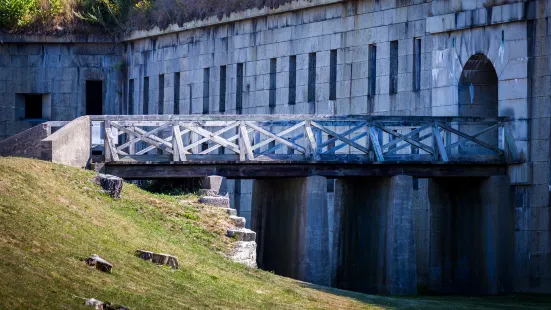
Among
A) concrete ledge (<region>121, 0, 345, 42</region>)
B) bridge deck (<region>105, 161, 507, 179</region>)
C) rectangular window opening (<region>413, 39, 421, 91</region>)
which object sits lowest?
bridge deck (<region>105, 161, 507, 179</region>)

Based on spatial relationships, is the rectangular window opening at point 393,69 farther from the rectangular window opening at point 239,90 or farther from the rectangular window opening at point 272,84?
the rectangular window opening at point 239,90

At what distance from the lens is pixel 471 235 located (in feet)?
125

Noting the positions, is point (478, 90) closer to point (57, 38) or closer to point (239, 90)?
point (239, 90)

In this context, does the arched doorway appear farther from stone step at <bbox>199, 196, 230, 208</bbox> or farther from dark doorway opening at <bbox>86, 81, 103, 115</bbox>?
dark doorway opening at <bbox>86, 81, 103, 115</bbox>

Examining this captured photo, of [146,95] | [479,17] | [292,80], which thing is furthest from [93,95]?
[479,17]

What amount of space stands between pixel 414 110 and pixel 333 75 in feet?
17.4

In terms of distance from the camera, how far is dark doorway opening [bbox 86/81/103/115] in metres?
61.2

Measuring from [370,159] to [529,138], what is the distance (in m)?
4.10

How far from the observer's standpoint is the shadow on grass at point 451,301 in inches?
1093

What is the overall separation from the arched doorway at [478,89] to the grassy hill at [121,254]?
852 cm

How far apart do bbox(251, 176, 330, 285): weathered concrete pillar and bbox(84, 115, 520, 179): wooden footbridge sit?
0.68 metres

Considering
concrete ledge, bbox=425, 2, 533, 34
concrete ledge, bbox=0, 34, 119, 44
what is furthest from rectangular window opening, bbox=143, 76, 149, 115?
concrete ledge, bbox=425, 2, 533, 34

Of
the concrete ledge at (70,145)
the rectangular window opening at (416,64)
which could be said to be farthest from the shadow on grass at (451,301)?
the rectangular window opening at (416,64)

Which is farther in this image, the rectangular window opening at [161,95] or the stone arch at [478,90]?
the rectangular window opening at [161,95]
